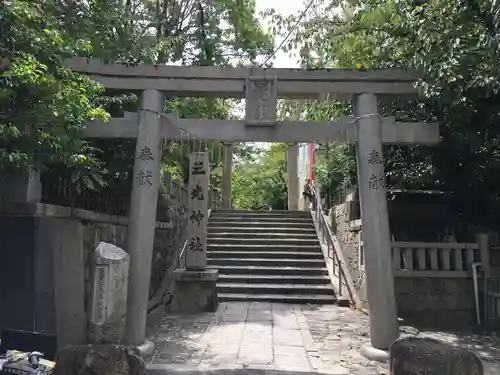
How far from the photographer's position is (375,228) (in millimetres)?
6441

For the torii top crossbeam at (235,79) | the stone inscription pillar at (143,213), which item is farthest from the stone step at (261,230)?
the torii top crossbeam at (235,79)

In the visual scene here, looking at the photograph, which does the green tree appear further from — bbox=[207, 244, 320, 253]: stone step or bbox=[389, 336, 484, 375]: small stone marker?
bbox=[389, 336, 484, 375]: small stone marker

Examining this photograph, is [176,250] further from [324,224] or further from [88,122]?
[88,122]

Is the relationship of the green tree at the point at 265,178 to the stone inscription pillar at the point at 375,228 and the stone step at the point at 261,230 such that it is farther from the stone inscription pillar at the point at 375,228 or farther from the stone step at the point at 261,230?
the stone inscription pillar at the point at 375,228

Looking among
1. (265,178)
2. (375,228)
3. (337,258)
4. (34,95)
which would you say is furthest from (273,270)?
(265,178)

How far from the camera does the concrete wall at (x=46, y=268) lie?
5680 mm

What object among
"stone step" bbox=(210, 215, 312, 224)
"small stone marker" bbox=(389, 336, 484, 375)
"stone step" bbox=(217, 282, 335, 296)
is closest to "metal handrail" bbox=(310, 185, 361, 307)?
"stone step" bbox=(217, 282, 335, 296)

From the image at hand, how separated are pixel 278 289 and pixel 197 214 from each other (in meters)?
2.81

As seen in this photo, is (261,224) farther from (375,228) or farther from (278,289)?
(375,228)

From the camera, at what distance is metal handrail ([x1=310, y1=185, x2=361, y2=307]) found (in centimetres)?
1080

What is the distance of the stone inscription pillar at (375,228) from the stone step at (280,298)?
463 centimetres

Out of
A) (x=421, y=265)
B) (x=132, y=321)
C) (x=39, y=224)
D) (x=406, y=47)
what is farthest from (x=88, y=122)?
(x=421, y=265)

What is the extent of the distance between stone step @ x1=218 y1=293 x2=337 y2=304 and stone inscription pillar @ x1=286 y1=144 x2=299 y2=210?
11.6 meters

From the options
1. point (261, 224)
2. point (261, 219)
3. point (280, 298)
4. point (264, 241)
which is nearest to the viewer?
point (280, 298)
